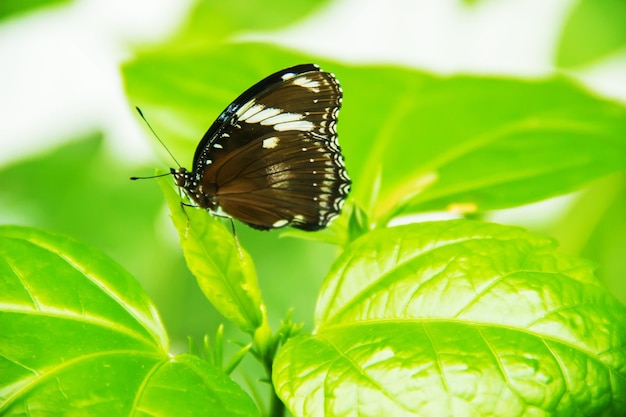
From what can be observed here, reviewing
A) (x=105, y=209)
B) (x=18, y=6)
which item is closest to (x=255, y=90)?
(x=105, y=209)

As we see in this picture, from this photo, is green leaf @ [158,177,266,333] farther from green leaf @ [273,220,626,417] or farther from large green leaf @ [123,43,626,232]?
large green leaf @ [123,43,626,232]

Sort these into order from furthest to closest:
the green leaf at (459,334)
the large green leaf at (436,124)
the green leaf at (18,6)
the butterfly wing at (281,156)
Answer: the green leaf at (18,6) < the large green leaf at (436,124) < the butterfly wing at (281,156) < the green leaf at (459,334)

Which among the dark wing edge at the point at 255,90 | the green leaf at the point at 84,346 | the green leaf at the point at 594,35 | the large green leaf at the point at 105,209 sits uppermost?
the green leaf at the point at 594,35

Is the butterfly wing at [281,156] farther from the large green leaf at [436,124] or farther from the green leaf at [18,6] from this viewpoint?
the green leaf at [18,6]

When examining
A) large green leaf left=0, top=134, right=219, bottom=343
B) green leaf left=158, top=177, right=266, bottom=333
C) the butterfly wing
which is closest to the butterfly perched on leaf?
the butterfly wing

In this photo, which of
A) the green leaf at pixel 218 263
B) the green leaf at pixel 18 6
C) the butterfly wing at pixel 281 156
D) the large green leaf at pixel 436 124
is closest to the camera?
the green leaf at pixel 218 263

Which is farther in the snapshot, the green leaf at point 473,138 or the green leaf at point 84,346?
the green leaf at point 473,138

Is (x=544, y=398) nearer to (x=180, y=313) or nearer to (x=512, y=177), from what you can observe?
(x=512, y=177)

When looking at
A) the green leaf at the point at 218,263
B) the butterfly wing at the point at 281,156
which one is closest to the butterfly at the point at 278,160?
the butterfly wing at the point at 281,156
